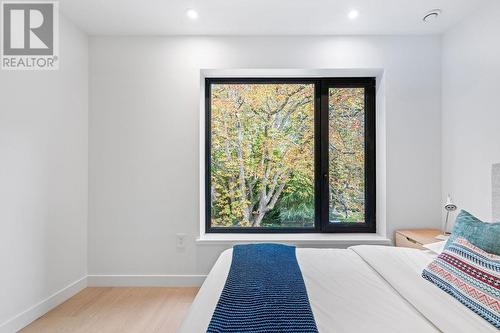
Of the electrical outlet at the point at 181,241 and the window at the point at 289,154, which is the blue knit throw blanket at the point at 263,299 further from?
the window at the point at 289,154

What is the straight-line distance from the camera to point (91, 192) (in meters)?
2.97

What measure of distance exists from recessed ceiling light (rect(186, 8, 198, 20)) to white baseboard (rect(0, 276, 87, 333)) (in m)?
2.81

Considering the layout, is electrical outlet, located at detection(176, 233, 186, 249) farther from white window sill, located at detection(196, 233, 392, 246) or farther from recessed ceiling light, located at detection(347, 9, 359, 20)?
recessed ceiling light, located at detection(347, 9, 359, 20)

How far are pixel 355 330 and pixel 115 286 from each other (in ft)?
8.80

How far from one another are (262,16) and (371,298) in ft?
8.10

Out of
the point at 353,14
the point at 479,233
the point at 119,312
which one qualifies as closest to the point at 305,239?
the point at 479,233

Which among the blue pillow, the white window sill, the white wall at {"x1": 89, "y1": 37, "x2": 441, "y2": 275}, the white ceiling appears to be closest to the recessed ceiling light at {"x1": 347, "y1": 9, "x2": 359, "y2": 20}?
the white ceiling

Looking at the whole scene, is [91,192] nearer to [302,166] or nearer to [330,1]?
[302,166]

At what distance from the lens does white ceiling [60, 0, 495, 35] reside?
8.01 feet

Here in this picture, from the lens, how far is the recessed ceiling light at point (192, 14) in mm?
2537

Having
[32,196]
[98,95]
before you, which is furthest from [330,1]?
[32,196]

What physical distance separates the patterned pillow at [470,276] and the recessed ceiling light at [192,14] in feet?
8.74

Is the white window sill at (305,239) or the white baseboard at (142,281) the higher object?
the white window sill at (305,239)

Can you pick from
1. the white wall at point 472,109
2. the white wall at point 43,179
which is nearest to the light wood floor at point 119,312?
the white wall at point 43,179
